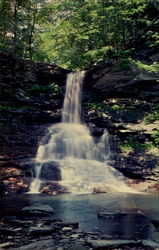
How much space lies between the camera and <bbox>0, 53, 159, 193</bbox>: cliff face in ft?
69.5

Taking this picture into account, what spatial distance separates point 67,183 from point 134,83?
46.5ft

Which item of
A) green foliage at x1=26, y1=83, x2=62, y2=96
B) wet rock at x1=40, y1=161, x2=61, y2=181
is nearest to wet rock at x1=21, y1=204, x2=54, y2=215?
wet rock at x1=40, y1=161, x2=61, y2=181

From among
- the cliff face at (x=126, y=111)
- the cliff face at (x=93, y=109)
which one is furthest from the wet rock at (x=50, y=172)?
the cliff face at (x=126, y=111)

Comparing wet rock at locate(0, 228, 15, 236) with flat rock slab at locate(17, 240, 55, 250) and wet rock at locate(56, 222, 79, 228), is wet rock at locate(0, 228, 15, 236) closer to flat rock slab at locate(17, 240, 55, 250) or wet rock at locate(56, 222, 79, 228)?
flat rock slab at locate(17, 240, 55, 250)

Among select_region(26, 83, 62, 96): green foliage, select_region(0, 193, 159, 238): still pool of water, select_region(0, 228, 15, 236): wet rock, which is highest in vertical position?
select_region(26, 83, 62, 96): green foliage

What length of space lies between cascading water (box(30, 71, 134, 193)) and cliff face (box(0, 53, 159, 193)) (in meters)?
0.68

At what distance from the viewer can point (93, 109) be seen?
92.2 ft

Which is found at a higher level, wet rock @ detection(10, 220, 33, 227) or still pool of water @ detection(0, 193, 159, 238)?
wet rock @ detection(10, 220, 33, 227)

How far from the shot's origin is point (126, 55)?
29641 millimetres

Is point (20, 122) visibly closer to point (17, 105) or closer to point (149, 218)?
point (17, 105)

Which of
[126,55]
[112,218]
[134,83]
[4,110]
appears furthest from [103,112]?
[112,218]

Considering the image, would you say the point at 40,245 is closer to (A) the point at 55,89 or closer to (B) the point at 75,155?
(B) the point at 75,155

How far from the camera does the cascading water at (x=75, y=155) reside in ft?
57.6

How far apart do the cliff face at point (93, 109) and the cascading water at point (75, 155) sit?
68 centimetres
